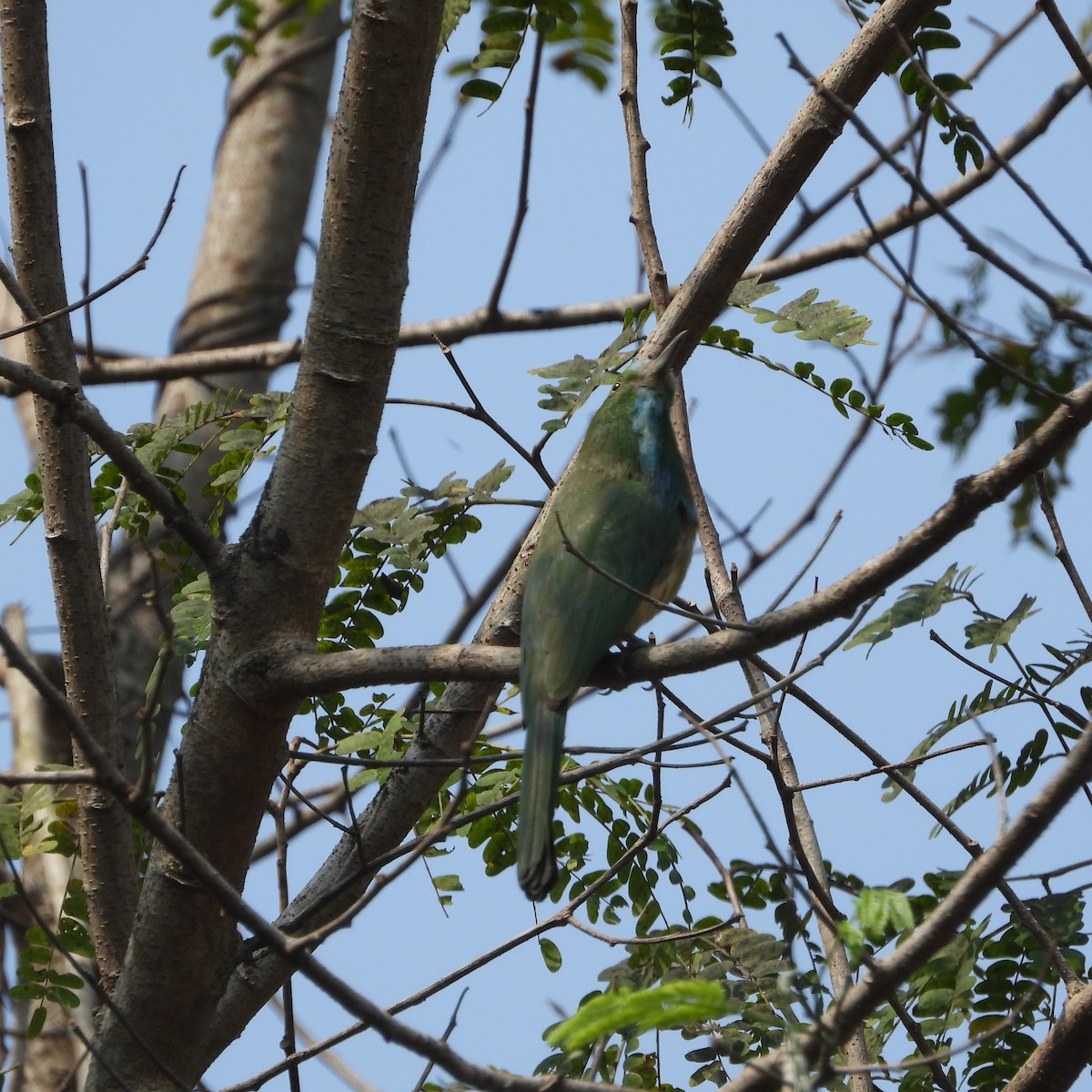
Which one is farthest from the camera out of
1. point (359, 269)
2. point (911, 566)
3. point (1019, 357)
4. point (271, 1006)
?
point (271, 1006)

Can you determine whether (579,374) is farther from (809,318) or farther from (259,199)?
(259,199)

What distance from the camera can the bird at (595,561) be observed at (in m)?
2.91

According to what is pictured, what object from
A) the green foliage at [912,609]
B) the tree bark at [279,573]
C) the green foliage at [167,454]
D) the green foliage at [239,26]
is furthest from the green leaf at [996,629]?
the green foliage at [239,26]

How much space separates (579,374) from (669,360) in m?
0.25

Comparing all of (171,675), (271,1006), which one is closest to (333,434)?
(271,1006)

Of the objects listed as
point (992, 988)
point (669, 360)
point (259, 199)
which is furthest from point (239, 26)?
point (992, 988)

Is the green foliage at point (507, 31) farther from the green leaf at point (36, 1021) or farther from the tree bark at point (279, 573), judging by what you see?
the green leaf at point (36, 1021)

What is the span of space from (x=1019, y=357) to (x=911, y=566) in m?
0.82

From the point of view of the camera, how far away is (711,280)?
10.7ft

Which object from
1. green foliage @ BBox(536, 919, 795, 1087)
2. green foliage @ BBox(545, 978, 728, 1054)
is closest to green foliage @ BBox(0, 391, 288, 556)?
green foliage @ BBox(536, 919, 795, 1087)

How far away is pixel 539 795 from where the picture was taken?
287cm

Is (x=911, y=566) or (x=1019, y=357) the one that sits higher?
(x=1019, y=357)

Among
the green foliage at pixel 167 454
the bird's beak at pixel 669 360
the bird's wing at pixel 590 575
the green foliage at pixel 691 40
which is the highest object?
the green foliage at pixel 691 40

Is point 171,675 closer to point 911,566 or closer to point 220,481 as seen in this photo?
point 220,481
